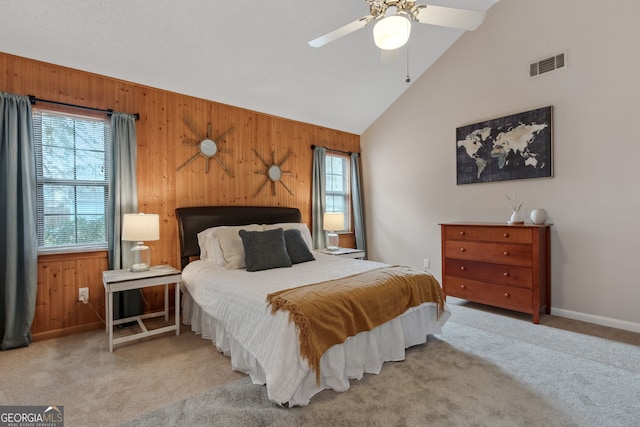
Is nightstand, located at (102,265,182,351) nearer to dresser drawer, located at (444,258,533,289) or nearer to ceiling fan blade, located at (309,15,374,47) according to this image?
ceiling fan blade, located at (309,15,374,47)

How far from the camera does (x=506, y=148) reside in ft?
12.4

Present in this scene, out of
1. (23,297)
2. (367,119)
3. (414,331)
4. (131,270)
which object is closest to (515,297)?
(414,331)

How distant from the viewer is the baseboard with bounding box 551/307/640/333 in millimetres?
2965

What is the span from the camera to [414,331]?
2645 mm

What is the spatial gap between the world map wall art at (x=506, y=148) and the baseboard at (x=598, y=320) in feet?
4.86

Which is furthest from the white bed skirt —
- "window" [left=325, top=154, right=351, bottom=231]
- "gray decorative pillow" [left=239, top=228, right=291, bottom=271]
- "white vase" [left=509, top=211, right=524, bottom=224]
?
"window" [left=325, top=154, right=351, bottom=231]

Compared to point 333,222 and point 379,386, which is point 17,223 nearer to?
point 379,386

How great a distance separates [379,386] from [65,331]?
9.71 feet

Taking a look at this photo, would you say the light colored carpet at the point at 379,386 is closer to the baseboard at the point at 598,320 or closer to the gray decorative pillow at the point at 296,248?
the baseboard at the point at 598,320

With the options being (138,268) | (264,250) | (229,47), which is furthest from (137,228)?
(229,47)

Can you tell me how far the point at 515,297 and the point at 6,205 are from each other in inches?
191

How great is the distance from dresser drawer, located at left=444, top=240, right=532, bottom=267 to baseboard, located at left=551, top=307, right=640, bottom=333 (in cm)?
77

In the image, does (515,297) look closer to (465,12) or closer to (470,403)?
(470,403)

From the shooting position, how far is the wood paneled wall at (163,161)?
2.91 meters
